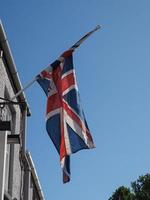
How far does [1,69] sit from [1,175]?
418 centimetres

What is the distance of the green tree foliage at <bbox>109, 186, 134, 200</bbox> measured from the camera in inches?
1801

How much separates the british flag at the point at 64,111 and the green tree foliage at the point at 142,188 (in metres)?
36.3

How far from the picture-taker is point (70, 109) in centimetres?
876

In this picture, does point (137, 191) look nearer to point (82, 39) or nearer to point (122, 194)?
point (122, 194)

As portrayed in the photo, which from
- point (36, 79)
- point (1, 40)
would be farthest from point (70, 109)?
point (1, 40)

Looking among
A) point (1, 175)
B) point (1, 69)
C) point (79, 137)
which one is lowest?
point (1, 175)

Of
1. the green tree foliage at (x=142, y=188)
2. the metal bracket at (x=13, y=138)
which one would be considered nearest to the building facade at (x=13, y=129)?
the metal bracket at (x=13, y=138)

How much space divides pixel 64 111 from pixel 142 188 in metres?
38.2

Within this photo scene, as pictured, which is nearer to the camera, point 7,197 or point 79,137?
point 79,137

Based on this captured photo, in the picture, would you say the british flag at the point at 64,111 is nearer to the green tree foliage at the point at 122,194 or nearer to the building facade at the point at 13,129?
the building facade at the point at 13,129

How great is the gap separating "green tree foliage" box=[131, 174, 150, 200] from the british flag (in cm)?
3632

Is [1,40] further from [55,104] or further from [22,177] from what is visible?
[22,177]

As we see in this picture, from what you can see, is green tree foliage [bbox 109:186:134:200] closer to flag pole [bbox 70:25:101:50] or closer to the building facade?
the building facade

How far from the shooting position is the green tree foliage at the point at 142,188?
1737 inches
